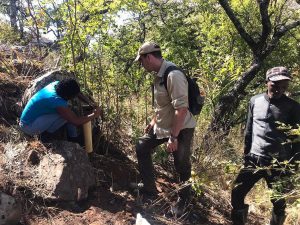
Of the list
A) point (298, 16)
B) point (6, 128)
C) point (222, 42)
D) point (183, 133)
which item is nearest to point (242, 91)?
point (222, 42)

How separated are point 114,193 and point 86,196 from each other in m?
0.36

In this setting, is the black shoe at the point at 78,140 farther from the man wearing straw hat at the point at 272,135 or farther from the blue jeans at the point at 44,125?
the man wearing straw hat at the point at 272,135

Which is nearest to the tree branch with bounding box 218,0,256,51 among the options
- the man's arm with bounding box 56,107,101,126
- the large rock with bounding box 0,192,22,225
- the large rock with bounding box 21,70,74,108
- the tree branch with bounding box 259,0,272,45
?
the tree branch with bounding box 259,0,272,45

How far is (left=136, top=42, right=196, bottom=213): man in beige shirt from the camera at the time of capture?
3.80 metres

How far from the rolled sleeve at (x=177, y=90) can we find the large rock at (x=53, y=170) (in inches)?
53.6

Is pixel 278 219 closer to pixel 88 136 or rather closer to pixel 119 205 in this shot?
pixel 119 205

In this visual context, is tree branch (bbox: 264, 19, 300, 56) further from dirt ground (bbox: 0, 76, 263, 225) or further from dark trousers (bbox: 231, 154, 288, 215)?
dark trousers (bbox: 231, 154, 288, 215)

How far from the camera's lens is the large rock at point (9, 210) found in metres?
3.82

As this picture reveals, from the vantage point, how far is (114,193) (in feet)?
15.0

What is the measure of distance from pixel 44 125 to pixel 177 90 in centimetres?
164

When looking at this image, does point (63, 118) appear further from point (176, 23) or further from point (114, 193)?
point (176, 23)

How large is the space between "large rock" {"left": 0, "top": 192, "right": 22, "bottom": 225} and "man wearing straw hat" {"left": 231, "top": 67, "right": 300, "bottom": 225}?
2.18m

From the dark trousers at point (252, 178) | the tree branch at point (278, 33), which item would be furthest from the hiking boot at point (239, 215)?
the tree branch at point (278, 33)

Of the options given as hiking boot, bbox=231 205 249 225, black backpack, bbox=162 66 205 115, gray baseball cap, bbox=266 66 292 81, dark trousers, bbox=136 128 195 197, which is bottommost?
hiking boot, bbox=231 205 249 225
